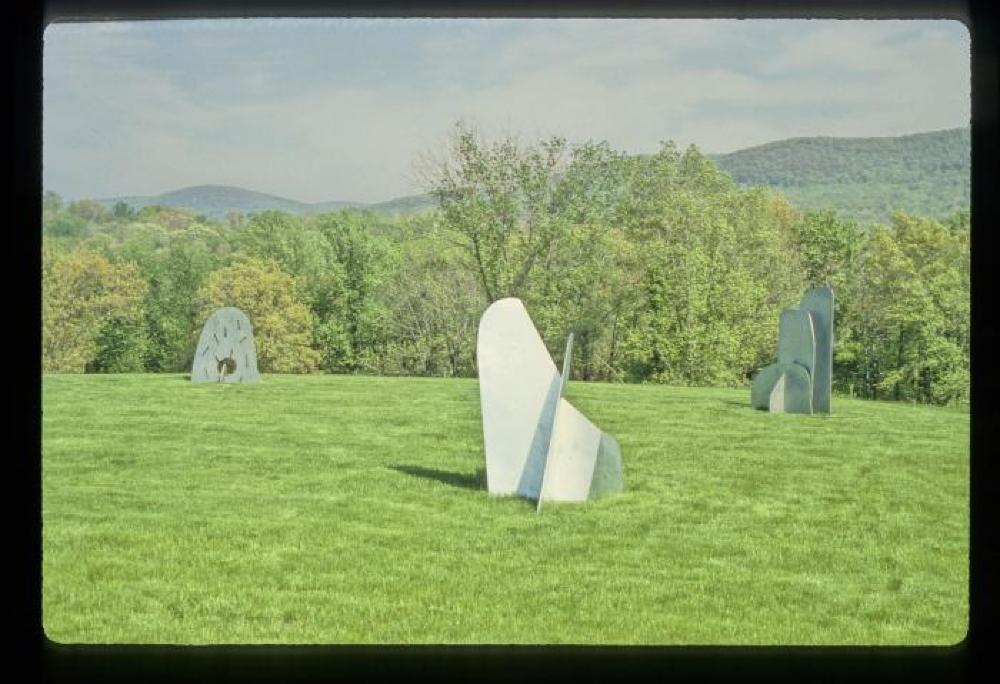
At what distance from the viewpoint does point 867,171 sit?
11.4 meters

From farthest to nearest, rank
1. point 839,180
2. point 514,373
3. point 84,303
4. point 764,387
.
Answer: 1. point 839,180
2. point 84,303
3. point 764,387
4. point 514,373

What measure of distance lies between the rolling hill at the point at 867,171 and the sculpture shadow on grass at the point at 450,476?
19.6 feet

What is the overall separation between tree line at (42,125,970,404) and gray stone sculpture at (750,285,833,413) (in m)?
2.13

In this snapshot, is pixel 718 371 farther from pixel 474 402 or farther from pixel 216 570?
pixel 216 570

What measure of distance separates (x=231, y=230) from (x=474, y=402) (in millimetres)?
4121

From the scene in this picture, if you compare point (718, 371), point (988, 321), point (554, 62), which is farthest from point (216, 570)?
point (554, 62)

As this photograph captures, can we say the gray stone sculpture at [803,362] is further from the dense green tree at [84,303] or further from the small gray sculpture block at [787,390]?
the dense green tree at [84,303]

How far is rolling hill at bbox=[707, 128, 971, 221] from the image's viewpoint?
11.1 metres

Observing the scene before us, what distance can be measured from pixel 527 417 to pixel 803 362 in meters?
3.89

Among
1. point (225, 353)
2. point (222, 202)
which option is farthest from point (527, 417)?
point (222, 202)

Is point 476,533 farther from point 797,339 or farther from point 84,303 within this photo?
point 84,303

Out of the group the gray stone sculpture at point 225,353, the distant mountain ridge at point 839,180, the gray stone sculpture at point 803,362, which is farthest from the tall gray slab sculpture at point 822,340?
the gray stone sculpture at point 225,353

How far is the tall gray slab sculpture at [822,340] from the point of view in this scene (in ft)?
26.2
